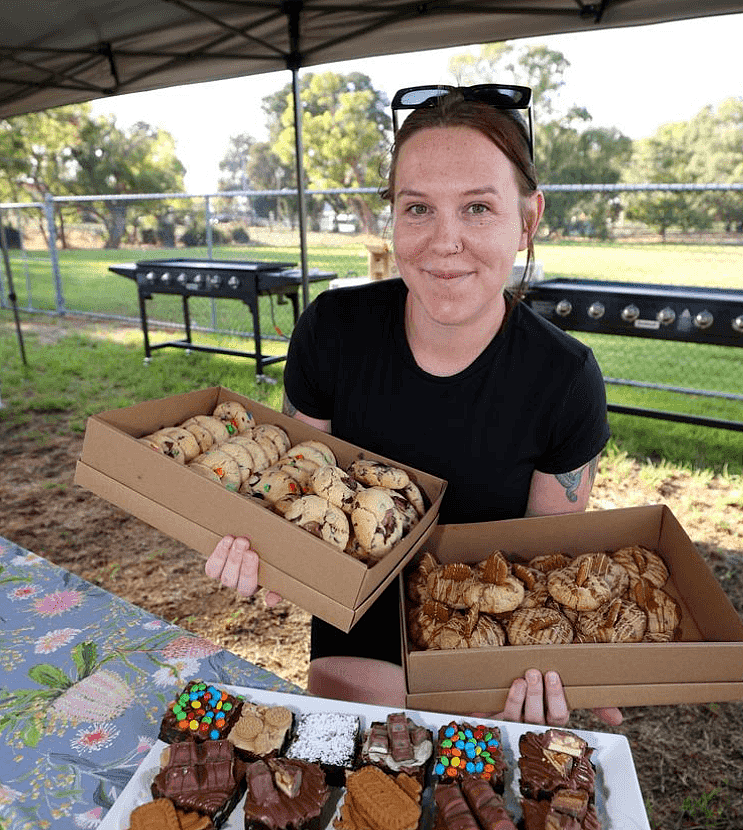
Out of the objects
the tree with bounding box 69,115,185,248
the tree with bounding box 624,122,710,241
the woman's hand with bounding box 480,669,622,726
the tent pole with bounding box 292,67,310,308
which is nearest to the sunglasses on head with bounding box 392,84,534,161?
the woman's hand with bounding box 480,669,622,726

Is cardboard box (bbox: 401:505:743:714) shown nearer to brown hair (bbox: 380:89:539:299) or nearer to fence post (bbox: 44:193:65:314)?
brown hair (bbox: 380:89:539:299)

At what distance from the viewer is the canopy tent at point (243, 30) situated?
3.95m

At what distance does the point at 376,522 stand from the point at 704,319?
4126 millimetres

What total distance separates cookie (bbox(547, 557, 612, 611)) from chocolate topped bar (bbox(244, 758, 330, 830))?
0.64 meters

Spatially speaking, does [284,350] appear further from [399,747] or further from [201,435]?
[399,747]

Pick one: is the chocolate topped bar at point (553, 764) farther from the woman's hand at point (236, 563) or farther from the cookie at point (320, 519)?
the woman's hand at point (236, 563)

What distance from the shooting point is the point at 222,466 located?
1456mm

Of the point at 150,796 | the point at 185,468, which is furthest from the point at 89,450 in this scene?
the point at 150,796

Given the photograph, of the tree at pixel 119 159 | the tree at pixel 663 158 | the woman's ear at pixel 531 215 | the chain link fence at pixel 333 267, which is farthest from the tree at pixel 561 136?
the woman's ear at pixel 531 215

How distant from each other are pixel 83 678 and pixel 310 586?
0.56 m

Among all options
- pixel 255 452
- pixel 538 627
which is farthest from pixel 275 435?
pixel 538 627

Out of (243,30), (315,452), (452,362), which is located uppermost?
(243,30)

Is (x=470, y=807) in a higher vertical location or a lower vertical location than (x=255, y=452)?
lower

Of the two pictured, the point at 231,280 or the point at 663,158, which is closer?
the point at 231,280
